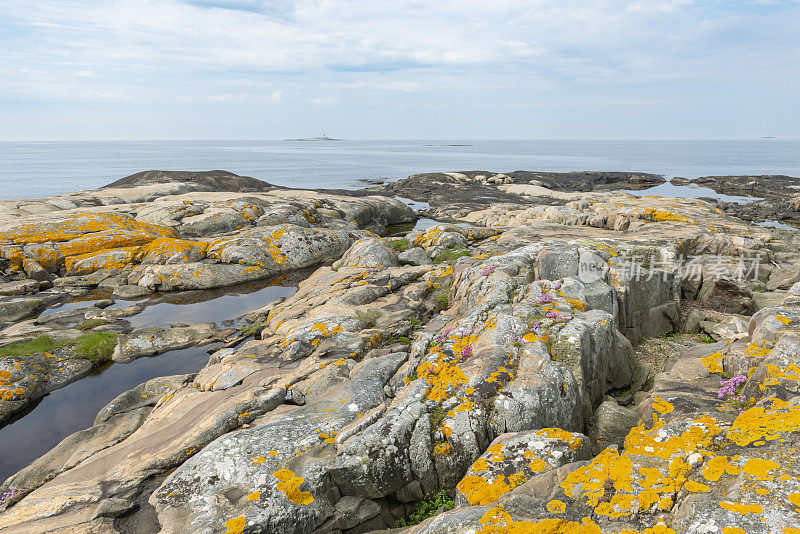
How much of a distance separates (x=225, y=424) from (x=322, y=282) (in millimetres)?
15233

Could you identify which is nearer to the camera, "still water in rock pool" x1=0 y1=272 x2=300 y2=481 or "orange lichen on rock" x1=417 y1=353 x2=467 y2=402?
"orange lichen on rock" x1=417 y1=353 x2=467 y2=402

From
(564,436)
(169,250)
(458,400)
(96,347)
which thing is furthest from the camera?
(169,250)

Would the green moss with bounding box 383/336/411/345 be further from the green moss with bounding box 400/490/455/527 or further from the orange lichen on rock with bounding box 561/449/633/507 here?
the orange lichen on rock with bounding box 561/449/633/507

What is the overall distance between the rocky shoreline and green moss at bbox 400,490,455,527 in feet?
0.21

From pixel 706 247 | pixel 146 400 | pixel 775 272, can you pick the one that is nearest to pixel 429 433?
pixel 146 400

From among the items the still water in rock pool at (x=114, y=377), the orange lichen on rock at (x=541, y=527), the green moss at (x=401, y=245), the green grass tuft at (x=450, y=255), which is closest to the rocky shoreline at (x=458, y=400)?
the orange lichen on rock at (x=541, y=527)

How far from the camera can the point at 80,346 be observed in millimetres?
20328

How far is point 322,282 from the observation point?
86.6 feet

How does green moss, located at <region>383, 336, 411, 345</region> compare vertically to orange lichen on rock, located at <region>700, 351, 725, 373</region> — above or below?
below

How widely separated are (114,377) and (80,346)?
295cm

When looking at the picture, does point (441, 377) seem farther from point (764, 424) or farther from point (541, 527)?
point (764, 424)

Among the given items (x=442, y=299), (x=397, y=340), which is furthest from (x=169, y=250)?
(x=397, y=340)

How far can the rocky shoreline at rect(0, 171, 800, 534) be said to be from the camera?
709 centimetres

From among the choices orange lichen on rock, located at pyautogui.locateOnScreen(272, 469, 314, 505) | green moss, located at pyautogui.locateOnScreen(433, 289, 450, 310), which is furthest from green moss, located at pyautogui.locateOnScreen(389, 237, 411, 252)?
orange lichen on rock, located at pyautogui.locateOnScreen(272, 469, 314, 505)
